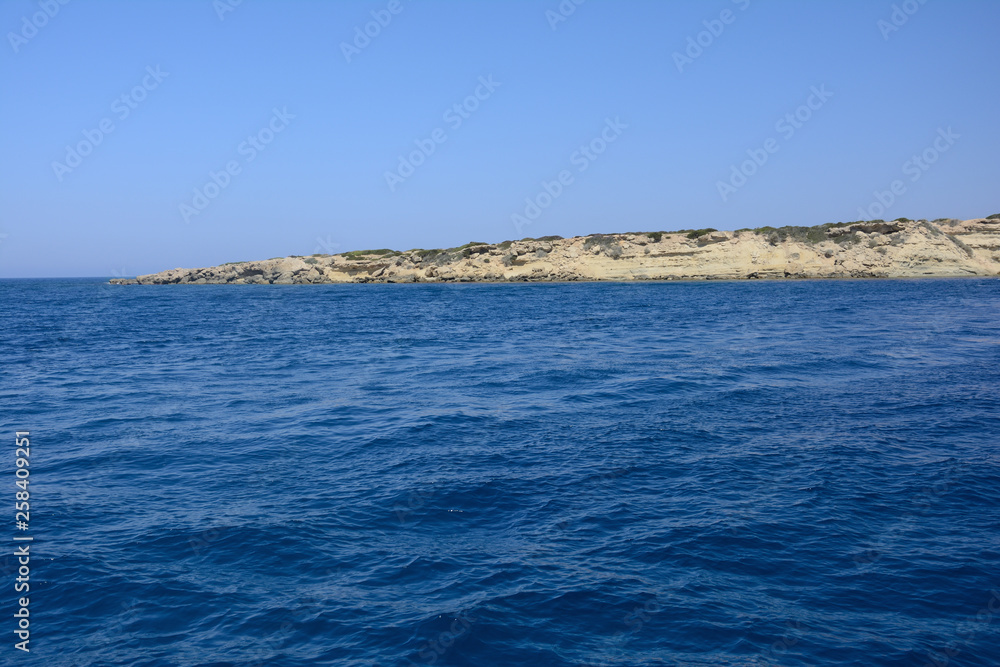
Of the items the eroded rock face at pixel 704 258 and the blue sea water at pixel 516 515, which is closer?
the blue sea water at pixel 516 515

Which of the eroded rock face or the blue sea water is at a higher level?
the eroded rock face

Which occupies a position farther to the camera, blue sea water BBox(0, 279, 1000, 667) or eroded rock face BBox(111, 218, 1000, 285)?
eroded rock face BBox(111, 218, 1000, 285)

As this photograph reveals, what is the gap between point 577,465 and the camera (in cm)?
1421

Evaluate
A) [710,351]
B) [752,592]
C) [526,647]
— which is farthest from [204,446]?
[710,351]

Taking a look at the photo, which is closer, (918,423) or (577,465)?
(577,465)

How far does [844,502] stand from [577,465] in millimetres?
5257

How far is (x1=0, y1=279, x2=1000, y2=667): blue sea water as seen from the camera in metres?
8.02

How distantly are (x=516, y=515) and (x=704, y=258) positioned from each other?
9968cm

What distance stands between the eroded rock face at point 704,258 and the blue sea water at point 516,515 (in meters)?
78.9

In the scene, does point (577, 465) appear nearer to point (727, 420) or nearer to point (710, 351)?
point (727, 420)

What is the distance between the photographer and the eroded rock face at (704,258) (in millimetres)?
95338

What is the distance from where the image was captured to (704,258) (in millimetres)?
104250

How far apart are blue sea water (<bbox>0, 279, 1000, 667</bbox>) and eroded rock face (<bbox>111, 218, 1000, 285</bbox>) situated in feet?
259

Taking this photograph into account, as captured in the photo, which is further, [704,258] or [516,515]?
[704,258]
